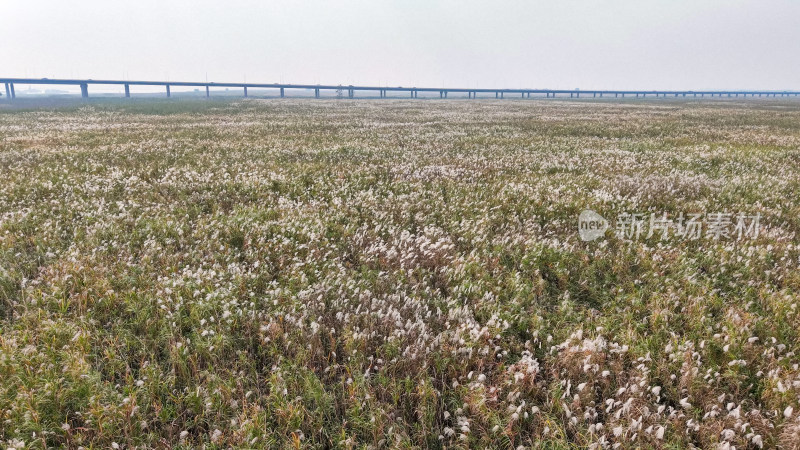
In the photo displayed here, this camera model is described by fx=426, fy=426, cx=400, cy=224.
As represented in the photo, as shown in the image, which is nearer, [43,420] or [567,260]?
[43,420]

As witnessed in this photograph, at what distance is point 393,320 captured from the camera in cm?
505

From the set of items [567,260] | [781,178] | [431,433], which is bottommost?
[431,433]

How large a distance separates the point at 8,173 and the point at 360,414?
15.3 meters

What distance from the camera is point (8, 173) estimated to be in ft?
→ 43.0

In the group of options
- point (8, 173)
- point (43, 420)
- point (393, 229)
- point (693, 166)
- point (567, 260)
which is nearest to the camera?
point (43, 420)

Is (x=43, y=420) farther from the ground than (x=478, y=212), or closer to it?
closer to it

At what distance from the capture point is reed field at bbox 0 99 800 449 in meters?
3.64

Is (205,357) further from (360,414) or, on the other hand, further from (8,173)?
(8,173)

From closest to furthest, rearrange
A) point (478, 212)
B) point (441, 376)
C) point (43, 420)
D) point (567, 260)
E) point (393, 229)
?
point (43, 420), point (441, 376), point (567, 260), point (393, 229), point (478, 212)

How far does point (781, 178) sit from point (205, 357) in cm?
1654

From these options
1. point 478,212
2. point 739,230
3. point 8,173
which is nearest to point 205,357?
point 478,212

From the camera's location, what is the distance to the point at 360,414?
381 cm

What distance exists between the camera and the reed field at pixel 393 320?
11.9 feet

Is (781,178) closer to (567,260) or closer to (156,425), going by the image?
(567,260)
